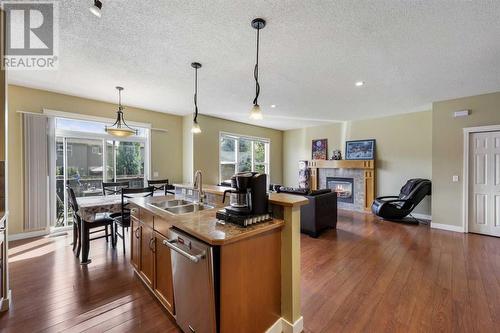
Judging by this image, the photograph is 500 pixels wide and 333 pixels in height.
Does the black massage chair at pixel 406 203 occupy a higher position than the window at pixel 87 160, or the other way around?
the window at pixel 87 160

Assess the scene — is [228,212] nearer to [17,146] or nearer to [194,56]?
[194,56]

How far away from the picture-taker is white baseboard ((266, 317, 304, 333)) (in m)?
1.74

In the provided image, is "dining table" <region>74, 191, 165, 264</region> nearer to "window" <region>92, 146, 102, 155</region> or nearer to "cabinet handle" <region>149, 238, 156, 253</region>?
"cabinet handle" <region>149, 238, 156, 253</region>

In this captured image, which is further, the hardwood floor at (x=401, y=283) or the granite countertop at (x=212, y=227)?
the hardwood floor at (x=401, y=283)

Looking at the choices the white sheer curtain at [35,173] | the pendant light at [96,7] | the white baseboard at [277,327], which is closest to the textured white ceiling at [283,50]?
the pendant light at [96,7]

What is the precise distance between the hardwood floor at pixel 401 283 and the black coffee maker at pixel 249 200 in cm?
108

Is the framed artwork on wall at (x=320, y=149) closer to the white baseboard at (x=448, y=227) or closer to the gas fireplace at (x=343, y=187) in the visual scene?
the gas fireplace at (x=343, y=187)

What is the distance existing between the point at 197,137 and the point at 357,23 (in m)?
4.16

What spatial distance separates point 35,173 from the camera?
12.6 ft

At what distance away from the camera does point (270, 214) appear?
6.02 ft

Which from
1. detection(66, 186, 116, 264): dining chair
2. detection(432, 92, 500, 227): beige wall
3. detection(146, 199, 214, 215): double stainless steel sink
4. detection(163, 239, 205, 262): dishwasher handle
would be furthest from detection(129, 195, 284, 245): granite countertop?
detection(432, 92, 500, 227): beige wall

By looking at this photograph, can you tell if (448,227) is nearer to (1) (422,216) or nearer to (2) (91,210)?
(1) (422,216)

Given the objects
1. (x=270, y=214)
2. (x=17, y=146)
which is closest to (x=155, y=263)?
(x=270, y=214)

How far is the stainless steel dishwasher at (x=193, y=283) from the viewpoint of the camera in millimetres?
1392
